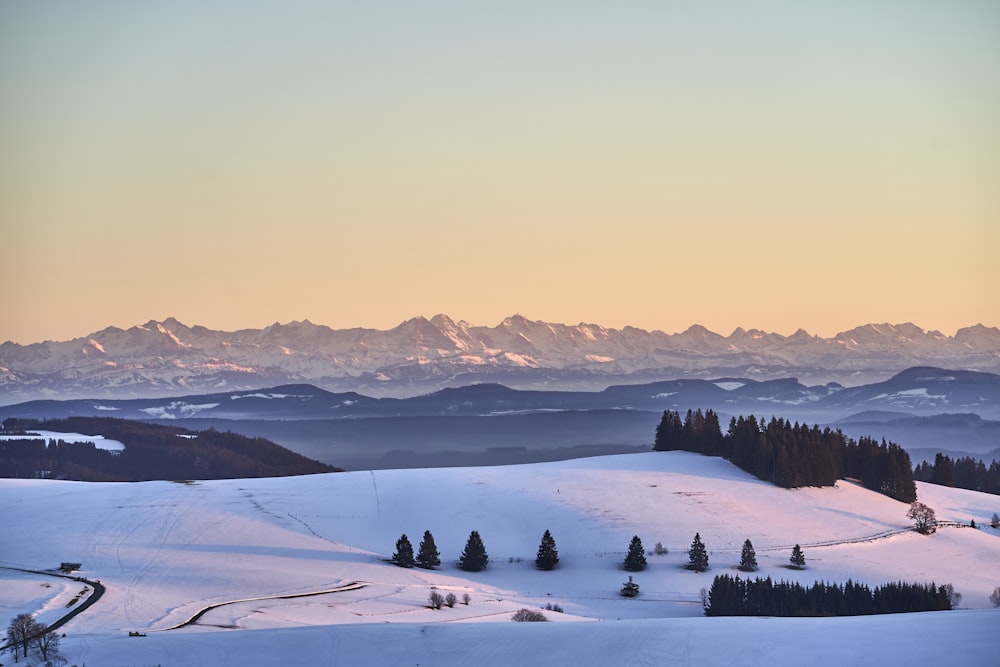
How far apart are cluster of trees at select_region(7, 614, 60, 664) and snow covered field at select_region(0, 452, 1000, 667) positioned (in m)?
1.42

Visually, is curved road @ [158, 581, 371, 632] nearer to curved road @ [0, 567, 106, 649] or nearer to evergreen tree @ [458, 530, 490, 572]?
curved road @ [0, 567, 106, 649]

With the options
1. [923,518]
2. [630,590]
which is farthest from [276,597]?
[923,518]

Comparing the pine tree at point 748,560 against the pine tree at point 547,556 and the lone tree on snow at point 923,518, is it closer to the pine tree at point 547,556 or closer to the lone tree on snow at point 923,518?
the pine tree at point 547,556

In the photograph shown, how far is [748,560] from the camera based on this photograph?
5492 inches

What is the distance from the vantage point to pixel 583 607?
121m

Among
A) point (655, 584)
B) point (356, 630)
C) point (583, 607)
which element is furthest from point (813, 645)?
point (655, 584)

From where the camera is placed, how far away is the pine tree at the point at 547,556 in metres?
142

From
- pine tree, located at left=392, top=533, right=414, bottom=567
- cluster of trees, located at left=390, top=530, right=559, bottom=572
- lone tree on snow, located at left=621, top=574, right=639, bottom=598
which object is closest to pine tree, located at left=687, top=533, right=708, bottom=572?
lone tree on snow, located at left=621, top=574, right=639, bottom=598

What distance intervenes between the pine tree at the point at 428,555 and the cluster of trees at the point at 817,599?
32933 millimetres

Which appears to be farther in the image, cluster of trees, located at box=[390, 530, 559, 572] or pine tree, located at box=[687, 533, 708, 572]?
cluster of trees, located at box=[390, 530, 559, 572]

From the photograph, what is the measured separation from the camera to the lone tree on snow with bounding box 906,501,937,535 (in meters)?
168

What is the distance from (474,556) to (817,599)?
3940 cm

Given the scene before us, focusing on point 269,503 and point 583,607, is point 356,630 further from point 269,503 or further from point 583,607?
point 269,503

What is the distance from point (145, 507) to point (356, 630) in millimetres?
84228
